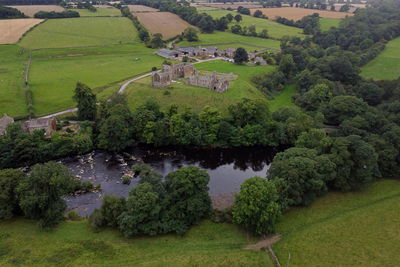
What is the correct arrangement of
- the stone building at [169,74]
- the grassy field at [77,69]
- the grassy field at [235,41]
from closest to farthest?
the grassy field at [77,69], the stone building at [169,74], the grassy field at [235,41]

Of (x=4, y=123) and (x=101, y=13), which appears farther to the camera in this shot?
(x=101, y=13)

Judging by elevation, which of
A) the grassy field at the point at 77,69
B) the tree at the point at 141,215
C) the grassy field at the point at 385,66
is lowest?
the tree at the point at 141,215

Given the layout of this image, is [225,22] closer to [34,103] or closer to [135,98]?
[135,98]

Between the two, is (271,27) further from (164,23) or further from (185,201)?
(185,201)

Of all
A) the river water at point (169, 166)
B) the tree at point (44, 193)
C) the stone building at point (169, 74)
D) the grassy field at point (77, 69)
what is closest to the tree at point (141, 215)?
the tree at point (44, 193)

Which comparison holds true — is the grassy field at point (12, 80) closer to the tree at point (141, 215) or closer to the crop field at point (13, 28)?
the crop field at point (13, 28)

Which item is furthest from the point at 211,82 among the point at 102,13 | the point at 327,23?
the point at 102,13
